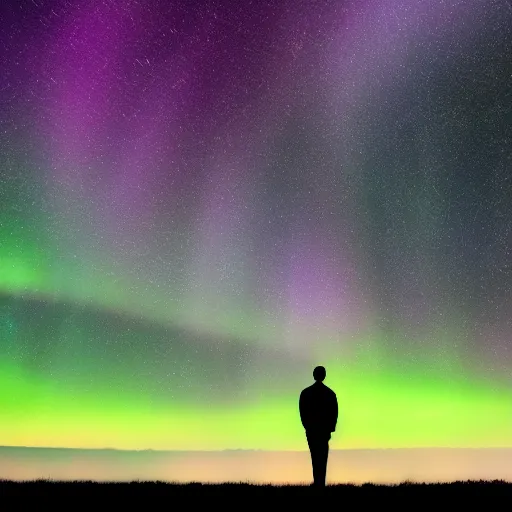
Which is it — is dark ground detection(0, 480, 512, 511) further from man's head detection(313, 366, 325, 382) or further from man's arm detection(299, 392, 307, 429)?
man's head detection(313, 366, 325, 382)

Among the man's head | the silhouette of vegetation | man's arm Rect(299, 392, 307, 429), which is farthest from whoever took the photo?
man's arm Rect(299, 392, 307, 429)

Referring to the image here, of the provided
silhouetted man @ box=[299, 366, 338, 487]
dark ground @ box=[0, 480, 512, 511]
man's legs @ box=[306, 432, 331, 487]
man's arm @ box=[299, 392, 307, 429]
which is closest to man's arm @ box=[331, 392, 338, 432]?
silhouetted man @ box=[299, 366, 338, 487]

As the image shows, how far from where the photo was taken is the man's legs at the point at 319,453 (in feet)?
48.5

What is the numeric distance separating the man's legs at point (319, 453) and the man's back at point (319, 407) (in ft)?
0.62

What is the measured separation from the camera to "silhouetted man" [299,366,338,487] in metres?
14.6

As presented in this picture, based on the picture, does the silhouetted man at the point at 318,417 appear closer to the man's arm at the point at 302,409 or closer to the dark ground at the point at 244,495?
the man's arm at the point at 302,409

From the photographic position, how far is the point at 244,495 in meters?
13.2

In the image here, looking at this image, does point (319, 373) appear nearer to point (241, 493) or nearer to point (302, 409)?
point (302, 409)

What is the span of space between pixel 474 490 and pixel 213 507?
580 cm

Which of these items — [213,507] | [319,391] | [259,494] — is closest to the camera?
[213,507]

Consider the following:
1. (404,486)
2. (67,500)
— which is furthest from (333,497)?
(67,500)

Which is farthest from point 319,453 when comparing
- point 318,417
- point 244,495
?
point 244,495

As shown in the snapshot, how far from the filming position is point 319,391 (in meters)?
14.6

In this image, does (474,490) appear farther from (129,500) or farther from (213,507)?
(129,500)
